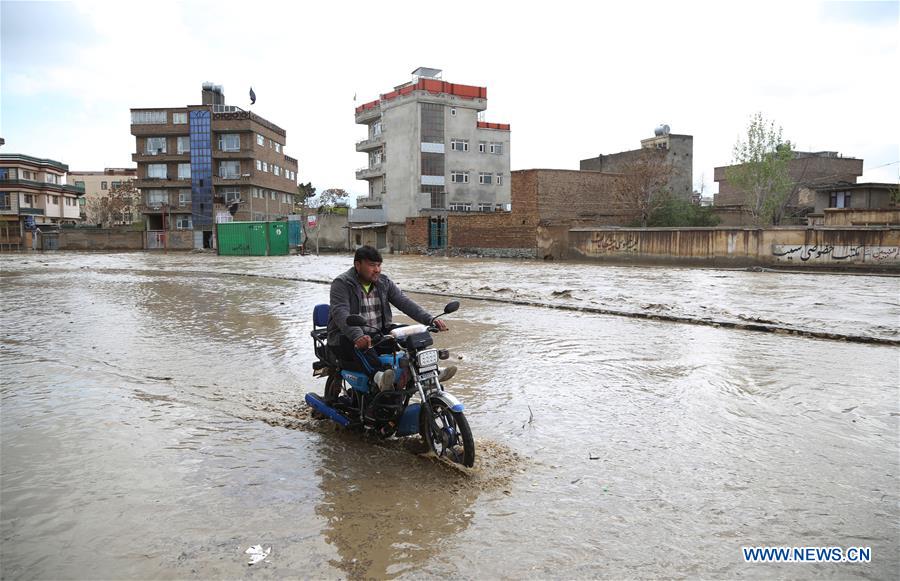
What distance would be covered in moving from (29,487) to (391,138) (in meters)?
60.3

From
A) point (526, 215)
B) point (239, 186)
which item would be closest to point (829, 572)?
point (526, 215)

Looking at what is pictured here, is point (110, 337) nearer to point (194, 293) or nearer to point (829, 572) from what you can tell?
point (194, 293)

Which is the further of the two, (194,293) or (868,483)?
(194,293)

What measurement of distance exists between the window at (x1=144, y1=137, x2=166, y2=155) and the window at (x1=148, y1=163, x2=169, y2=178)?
1.28 metres

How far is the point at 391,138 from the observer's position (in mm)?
62375

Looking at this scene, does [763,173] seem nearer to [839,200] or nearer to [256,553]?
[839,200]

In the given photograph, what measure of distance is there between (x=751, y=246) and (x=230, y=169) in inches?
2113

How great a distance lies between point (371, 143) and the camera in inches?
2574

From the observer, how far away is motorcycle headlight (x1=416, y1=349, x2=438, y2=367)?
4.73m

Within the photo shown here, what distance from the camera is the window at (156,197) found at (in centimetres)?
6894

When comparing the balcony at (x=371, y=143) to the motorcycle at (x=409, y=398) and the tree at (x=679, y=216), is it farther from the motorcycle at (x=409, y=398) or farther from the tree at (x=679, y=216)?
the motorcycle at (x=409, y=398)

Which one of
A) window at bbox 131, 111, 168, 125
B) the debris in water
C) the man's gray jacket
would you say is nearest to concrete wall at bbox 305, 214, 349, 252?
window at bbox 131, 111, 168, 125

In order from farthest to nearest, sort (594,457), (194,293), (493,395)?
(194,293) → (493,395) → (594,457)

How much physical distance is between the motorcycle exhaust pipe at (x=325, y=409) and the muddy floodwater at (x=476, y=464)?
0.14 meters
